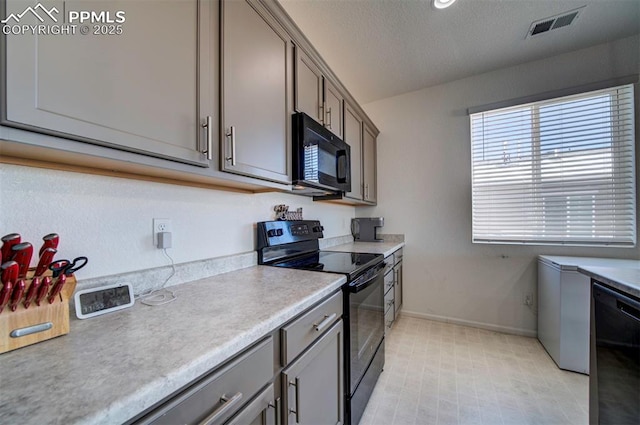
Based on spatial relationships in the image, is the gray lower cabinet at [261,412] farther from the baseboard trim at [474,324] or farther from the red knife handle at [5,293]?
the baseboard trim at [474,324]

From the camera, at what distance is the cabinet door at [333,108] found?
73.7 inches

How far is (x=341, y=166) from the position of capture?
198 cm

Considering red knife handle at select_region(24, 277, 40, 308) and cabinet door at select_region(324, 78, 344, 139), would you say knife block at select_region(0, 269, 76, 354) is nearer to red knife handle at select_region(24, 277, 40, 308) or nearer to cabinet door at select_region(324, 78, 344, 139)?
red knife handle at select_region(24, 277, 40, 308)

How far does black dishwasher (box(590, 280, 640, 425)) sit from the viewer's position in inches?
35.2

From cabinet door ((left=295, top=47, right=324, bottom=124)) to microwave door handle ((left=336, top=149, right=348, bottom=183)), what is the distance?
0.30 meters

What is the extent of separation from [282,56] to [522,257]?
2878 millimetres

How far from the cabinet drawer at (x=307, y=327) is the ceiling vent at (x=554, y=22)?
8.76ft

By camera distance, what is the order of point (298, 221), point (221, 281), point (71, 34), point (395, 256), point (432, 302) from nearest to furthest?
point (71, 34), point (221, 281), point (298, 221), point (395, 256), point (432, 302)

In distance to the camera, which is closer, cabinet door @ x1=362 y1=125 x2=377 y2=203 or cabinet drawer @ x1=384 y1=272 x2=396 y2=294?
cabinet drawer @ x1=384 y1=272 x2=396 y2=294

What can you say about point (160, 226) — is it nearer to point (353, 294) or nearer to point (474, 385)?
point (353, 294)

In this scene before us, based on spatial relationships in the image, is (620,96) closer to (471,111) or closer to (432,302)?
(471,111)

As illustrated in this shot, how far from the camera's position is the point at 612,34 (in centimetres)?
210

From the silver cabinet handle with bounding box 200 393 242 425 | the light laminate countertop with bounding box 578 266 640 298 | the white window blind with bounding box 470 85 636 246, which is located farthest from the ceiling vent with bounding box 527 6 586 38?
the silver cabinet handle with bounding box 200 393 242 425

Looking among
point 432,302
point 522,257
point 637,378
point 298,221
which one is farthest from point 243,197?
Result: point 522,257
